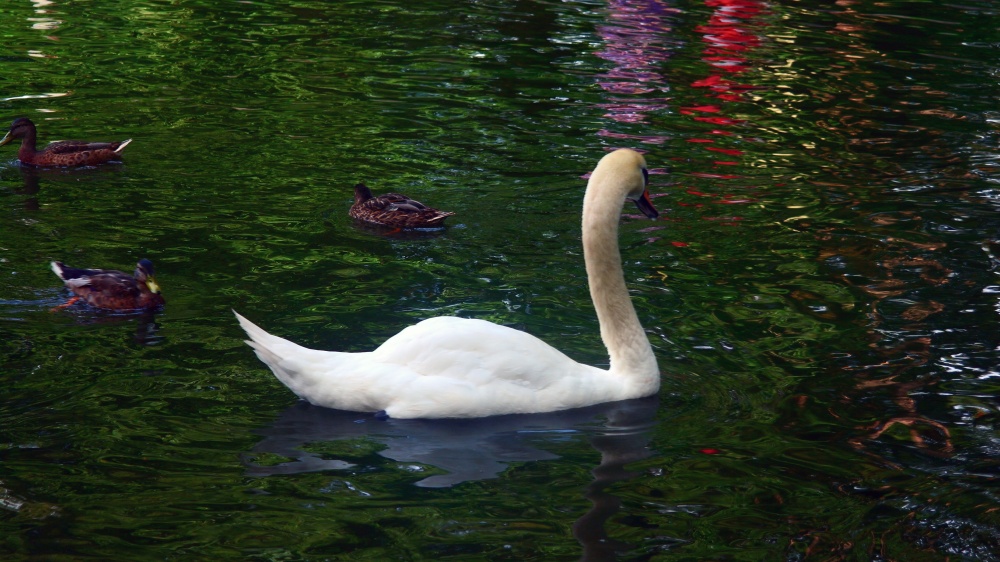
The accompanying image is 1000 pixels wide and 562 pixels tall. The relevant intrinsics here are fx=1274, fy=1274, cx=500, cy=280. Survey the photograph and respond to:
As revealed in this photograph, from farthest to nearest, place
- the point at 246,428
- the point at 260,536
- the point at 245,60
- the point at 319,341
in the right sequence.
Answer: the point at 245,60 < the point at 319,341 < the point at 246,428 < the point at 260,536

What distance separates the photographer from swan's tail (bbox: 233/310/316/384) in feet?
22.3

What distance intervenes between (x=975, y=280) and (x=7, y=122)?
9.57 meters

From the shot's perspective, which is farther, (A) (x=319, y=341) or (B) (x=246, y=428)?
(A) (x=319, y=341)

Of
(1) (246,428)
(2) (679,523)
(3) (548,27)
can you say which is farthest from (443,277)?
(3) (548,27)

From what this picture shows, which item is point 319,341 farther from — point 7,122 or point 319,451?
point 7,122

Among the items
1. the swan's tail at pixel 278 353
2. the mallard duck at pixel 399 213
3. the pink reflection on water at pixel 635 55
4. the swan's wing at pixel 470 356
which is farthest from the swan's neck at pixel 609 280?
the pink reflection on water at pixel 635 55

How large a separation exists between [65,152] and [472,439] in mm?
6566

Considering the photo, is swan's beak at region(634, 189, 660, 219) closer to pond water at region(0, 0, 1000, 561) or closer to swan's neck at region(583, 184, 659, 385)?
swan's neck at region(583, 184, 659, 385)

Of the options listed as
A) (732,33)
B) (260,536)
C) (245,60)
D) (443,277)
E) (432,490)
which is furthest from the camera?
(732,33)


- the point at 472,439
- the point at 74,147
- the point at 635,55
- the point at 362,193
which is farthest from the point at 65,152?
the point at 635,55

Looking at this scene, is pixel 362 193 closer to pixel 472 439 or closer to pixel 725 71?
pixel 472 439

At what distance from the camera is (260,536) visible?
557 centimetres

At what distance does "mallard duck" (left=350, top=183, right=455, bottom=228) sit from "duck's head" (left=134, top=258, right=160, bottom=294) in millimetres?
2452

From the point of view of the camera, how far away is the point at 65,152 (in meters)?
11.6
